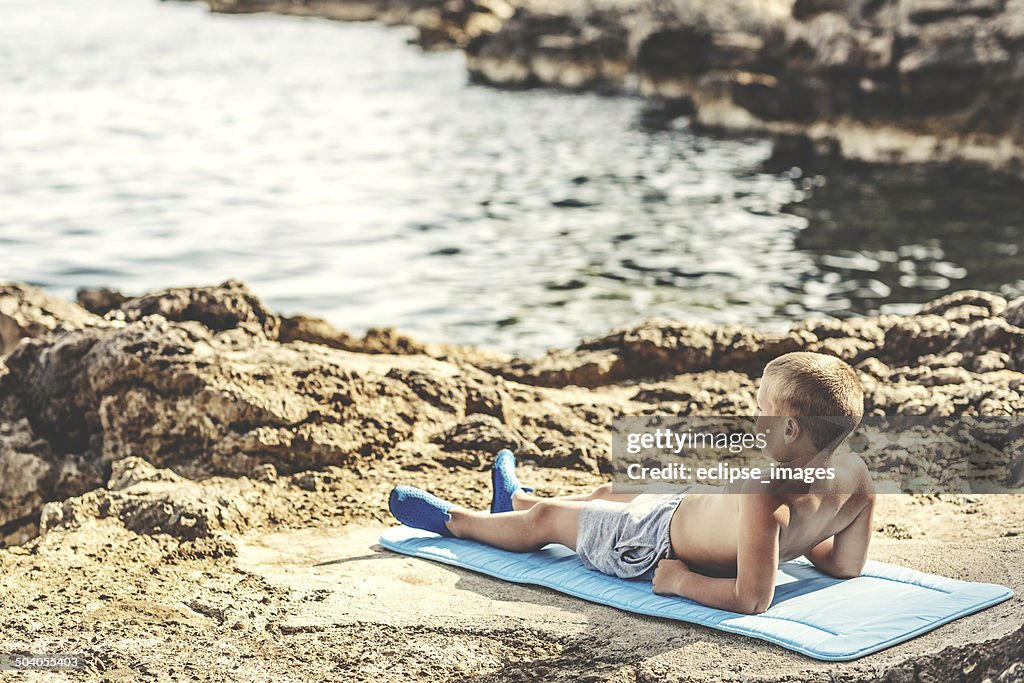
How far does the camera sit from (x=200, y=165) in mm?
23703

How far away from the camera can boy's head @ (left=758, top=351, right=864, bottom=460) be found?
11.4 ft

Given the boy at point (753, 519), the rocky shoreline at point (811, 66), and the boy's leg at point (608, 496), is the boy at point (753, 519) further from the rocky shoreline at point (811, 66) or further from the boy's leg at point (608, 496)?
the rocky shoreline at point (811, 66)

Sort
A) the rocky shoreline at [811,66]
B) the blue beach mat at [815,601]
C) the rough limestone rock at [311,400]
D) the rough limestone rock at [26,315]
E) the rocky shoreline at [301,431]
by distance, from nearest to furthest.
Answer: the blue beach mat at [815,601]
the rocky shoreline at [301,431]
the rough limestone rock at [311,400]
the rough limestone rock at [26,315]
the rocky shoreline at [811,66]

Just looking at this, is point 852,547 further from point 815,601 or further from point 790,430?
point 790,430

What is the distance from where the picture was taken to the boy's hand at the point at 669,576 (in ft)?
12.2

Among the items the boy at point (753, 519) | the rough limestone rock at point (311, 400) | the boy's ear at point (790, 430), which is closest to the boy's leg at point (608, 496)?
the boy at point (753, 519)

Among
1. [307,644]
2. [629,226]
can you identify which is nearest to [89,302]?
[307,644]

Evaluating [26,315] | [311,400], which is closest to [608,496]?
[311,400]

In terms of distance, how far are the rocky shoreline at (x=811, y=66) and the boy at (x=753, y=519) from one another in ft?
64.1

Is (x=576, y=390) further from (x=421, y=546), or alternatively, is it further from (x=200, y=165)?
(x=200, y=165)

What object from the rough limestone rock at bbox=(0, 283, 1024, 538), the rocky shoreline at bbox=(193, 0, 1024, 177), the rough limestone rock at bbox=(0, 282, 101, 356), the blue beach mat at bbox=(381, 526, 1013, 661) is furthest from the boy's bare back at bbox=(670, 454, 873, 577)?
the rocky shoreline at bbox=(193, 0, 1024, 177)

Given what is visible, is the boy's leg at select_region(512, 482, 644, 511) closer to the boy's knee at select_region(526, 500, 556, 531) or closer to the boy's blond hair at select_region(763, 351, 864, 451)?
the boy's knee at select_region(526, 500, 556, 531)

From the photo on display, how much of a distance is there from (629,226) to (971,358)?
12.5 m

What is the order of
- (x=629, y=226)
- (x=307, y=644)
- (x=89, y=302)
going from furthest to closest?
(x=629, y=226) → (x=89, y=302) → (x=307, y=644)
